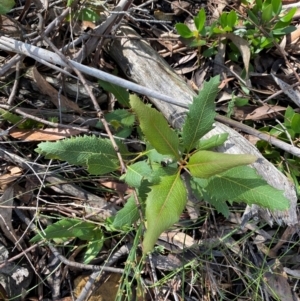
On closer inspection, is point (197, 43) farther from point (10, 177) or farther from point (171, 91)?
point (10, 177)

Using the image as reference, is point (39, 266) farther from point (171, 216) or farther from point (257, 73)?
point (257, 73)

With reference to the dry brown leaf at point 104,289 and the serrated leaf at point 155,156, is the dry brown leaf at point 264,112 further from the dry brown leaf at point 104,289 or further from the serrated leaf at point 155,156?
the dry brown leaf at point 104,289

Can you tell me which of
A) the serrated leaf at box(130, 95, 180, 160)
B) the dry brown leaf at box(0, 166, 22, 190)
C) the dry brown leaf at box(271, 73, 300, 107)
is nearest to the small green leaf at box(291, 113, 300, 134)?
the dry brown leaf at box(271, 73, 300, 107)

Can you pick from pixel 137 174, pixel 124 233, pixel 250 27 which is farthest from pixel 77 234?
pixel 250 27

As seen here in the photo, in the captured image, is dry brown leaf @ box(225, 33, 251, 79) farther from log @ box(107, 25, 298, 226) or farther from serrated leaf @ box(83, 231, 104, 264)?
serrated leaf @ box(83, 231, 104, 264)

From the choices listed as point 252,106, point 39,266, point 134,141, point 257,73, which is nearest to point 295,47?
point 257,73

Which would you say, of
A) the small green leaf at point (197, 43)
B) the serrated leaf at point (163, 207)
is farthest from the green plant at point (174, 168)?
the small green leaf at point (197, 43)
